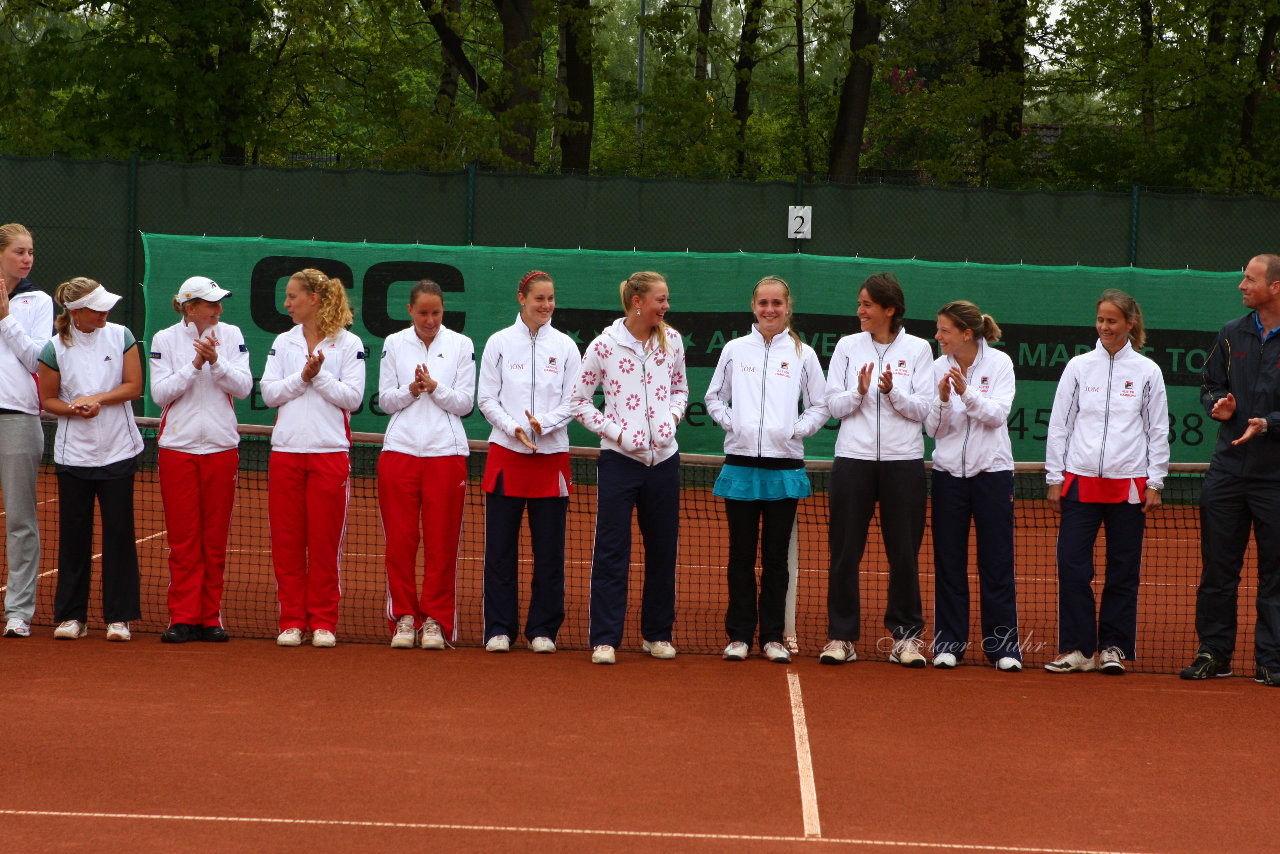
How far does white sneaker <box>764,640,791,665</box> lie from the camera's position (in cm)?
666

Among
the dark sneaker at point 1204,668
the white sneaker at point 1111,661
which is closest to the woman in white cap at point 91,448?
the white sneaker at point 1111,661

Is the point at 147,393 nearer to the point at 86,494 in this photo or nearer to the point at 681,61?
the point at 86,494

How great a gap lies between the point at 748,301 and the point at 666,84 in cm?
908

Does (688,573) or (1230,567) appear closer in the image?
(1230,567)

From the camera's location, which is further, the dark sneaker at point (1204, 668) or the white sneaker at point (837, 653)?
the white sneaker at point (837, 653)

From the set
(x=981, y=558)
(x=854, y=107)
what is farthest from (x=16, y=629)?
(x=854, y=107)

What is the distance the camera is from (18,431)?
22.1 ft

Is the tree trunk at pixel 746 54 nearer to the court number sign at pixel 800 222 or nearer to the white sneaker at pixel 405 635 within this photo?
the court number sign at pixel 800 222

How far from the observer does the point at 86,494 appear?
670 centimetres

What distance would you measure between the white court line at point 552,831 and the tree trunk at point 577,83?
46.7 ft

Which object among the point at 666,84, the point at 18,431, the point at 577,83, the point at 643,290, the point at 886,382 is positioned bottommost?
the point at 18,431

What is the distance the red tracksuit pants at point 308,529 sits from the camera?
6.75 m

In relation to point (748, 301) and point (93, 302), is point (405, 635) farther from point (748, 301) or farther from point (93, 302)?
point (748, 301)

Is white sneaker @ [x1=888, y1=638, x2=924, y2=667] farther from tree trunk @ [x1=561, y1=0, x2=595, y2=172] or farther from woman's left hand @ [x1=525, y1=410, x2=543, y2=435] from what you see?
tree trunk @ [x1=561, y1=0, x2=595, y2=172]
